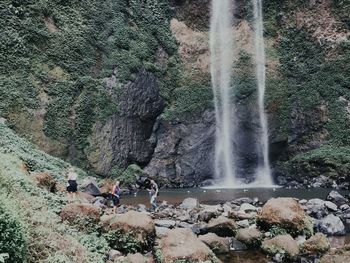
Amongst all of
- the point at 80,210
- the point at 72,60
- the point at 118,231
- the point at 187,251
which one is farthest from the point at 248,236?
the point at 72,60

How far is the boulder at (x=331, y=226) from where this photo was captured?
15.5 meters

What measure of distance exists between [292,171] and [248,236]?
21.1 metres

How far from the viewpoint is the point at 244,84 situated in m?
36.5

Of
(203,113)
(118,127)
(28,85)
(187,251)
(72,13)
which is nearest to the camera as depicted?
(187,251)

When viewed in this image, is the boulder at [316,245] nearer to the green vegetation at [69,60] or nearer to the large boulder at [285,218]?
the large boulder at [285,218]

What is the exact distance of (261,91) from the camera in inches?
1441

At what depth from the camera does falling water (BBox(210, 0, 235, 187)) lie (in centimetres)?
3350

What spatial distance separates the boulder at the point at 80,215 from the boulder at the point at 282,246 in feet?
16.4

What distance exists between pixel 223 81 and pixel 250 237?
24343 millimetres

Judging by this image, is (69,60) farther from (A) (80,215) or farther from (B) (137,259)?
(B) (137,259)

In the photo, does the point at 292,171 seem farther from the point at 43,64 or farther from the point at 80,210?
the point at 80,210

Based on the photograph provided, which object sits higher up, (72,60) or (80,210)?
(72,60)

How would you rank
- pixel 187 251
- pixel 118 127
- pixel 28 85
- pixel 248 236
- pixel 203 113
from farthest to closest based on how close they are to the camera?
1. pixel 203 113
2. pixel 118 127
3. pixel 28 85
4. pixel 248 236
5. pixel 187 251

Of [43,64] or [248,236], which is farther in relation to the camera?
[43,64]
